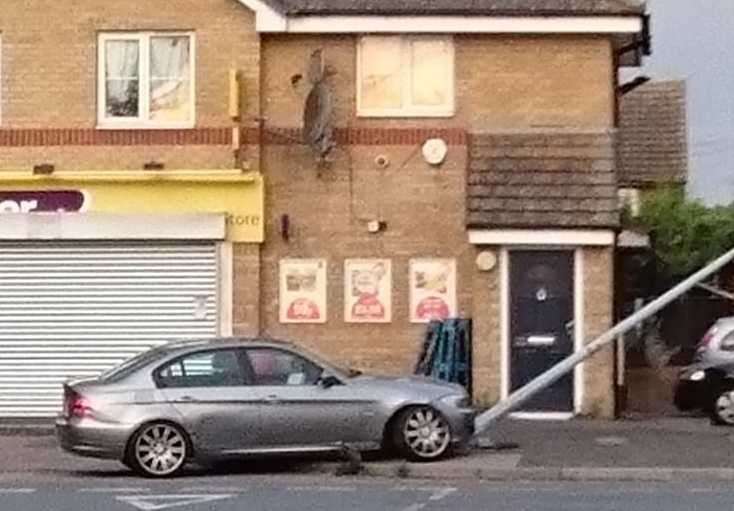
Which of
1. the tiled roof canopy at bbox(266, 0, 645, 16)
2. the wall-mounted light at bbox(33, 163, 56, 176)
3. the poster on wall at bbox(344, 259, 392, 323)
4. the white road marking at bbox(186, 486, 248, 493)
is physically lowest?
the white road marking at bbox(186, 486, 248, 493)

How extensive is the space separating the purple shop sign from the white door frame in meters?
6.22

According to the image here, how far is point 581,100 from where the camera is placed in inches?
1211

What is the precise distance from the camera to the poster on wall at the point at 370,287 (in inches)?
1216

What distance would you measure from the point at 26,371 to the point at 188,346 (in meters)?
8.18

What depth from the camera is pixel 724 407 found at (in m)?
29.9

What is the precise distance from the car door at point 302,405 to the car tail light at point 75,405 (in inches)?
73.8

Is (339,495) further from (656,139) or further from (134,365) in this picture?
(656,139)

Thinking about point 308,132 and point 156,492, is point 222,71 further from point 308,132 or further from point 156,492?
point 156,492

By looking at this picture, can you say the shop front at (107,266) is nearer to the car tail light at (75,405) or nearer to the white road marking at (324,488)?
the car tail light at (75,405)

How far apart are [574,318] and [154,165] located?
21.3 feet

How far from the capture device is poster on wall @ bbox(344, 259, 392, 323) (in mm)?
30891

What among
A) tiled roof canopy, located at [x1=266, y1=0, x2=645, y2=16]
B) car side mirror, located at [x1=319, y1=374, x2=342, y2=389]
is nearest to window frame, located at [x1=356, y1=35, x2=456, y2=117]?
tiled roof canopy, located at [x1=266, y1=0, x2=645, y2=16]

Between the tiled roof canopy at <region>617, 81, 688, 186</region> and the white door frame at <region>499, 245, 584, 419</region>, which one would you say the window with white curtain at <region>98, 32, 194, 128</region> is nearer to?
the white door frame at <region>499, 245, 584, 419</region>

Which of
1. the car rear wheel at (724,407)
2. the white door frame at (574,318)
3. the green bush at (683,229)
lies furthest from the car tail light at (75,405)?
the green bush at (683,229)
